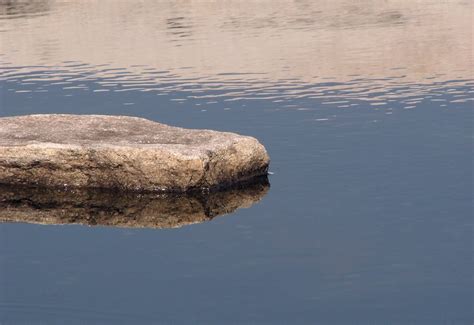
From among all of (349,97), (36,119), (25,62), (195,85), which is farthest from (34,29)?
(36,119)

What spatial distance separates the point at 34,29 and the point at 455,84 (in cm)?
2347

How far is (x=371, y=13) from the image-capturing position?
54688mm

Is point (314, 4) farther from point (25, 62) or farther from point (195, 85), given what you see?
point (195, 85)

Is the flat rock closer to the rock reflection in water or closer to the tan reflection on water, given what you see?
the rock reflection in water

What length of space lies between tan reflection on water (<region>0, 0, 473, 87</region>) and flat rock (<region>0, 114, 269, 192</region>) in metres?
12.6

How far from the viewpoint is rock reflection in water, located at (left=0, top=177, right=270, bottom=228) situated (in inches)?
787

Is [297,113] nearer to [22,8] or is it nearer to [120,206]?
[120,206]

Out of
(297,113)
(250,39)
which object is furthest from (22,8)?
(297,113)

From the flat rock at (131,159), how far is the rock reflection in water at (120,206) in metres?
0.22

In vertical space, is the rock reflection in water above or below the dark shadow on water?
above

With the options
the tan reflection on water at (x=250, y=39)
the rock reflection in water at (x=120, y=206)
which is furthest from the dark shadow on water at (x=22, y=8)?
the rock reflection in water at (x=120, y=206)

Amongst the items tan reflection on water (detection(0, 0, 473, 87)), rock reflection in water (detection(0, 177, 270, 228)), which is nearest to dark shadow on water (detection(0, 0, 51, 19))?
tan reflection on water (detection(0, 0, 473, 87))

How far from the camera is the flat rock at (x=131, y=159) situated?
21312mm

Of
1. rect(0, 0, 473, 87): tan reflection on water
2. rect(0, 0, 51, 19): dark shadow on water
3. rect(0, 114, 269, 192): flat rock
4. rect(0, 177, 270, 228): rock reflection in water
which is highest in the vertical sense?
rect(0, 114, 269, 192): flat rock
